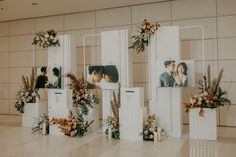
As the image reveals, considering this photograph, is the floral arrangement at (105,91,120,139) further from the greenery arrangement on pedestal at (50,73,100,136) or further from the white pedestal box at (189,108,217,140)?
the white pedestal box at (189,108,217,140)

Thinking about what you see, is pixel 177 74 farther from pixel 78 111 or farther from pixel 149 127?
pixel 78 111

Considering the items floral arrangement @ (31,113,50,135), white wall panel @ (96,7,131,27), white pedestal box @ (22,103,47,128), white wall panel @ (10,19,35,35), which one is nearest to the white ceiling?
white wall panel @ (96,7,131,27)

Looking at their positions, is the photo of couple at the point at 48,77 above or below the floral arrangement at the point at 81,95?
above

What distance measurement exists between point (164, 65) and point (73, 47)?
7.49 ft

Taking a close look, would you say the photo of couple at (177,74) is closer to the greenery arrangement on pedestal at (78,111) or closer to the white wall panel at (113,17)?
the greenery arrangement on pedestal at (78,111)

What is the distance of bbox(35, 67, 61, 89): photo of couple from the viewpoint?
21.0 ft

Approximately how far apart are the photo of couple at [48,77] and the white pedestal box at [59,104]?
0.73 feet

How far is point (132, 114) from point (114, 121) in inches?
18.3

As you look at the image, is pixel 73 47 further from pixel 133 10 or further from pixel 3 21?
pixel 3 21

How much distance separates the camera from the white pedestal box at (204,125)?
5254mm

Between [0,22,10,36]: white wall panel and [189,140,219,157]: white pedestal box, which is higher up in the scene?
[0,22,10,36]: white wall panel

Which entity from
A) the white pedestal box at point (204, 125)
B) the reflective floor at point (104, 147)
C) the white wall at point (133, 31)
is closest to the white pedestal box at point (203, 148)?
the reflective floor at point (104, 147)

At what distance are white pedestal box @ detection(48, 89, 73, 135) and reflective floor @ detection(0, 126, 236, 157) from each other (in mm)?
346

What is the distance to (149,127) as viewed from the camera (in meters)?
5.48
